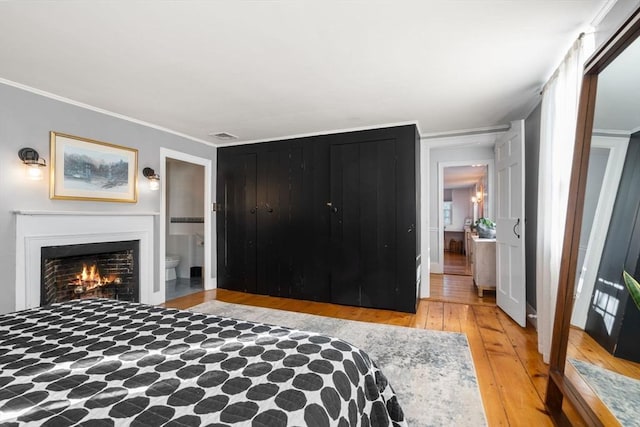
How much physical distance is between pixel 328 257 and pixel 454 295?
1.99 meters

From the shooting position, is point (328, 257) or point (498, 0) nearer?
point (498, 0)

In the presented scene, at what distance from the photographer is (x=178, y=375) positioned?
99 cm

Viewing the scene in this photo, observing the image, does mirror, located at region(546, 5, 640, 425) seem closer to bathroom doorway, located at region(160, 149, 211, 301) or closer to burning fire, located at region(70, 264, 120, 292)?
burning fire, located at region(70, 264, 120, 292)

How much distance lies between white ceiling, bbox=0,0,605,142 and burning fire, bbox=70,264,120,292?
188 centimetres

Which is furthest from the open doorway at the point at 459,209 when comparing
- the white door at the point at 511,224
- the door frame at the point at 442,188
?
the white door at the point at 511,224

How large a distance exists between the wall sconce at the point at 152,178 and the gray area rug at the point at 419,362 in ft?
5.63

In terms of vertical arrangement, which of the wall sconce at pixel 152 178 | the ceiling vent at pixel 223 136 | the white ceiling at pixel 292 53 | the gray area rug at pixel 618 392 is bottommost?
the gray area rug at pixel 618 392

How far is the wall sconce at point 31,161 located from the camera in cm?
269

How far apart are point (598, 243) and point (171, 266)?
5804mm

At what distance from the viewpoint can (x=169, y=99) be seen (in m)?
3.03

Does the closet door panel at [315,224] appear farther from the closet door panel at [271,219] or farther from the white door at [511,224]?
the white door at [511,224]

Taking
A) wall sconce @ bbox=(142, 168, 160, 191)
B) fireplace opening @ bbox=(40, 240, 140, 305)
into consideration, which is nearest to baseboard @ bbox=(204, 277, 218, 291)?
fireplace opening @ bbox=(40, 240, 140, 305)

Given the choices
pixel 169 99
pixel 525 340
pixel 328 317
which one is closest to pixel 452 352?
pixel 525 340

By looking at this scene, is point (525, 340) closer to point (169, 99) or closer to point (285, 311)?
point (285, 311)
